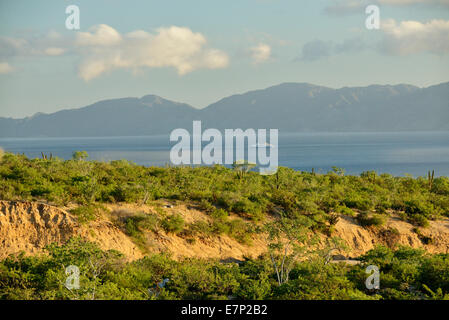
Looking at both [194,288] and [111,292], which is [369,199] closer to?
[194,288]

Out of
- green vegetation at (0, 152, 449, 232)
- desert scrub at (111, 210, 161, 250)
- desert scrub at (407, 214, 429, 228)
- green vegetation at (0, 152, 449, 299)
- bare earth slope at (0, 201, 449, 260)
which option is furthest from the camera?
desert scrub at (407, 214, 429, 228)

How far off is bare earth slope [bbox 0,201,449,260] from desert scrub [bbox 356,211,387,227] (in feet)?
2.86

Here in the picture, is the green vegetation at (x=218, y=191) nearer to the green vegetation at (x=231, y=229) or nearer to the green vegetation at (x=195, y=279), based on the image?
the green vegetation at (x=231, y=229)

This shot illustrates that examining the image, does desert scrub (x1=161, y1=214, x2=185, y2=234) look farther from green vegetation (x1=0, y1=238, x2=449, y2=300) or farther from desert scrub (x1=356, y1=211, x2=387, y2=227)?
desert scrub (x1=356, y1=211, x2=387, y2=227)

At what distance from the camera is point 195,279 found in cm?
1192

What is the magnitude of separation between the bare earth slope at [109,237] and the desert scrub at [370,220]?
2.86 feet

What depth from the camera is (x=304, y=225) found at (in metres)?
14.7

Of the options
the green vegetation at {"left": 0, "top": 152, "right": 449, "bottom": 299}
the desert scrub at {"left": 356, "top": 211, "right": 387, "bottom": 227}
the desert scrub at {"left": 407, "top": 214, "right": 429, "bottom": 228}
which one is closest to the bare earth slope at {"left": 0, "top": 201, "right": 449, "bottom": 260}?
the green vegetation at {"left": 0, "top": 152, "right": 449, "bottom": 299}

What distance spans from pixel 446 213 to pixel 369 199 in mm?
4275

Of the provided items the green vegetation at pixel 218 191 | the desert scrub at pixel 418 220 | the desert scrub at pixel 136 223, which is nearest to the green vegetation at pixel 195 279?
the desert scrub at pixel 136 223

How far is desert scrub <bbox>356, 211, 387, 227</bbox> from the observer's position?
20656 mm

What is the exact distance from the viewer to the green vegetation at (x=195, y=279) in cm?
1065

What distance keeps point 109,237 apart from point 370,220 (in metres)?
12.5

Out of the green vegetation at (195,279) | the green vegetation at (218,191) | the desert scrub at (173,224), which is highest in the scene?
the green vegetation at (218,191)
